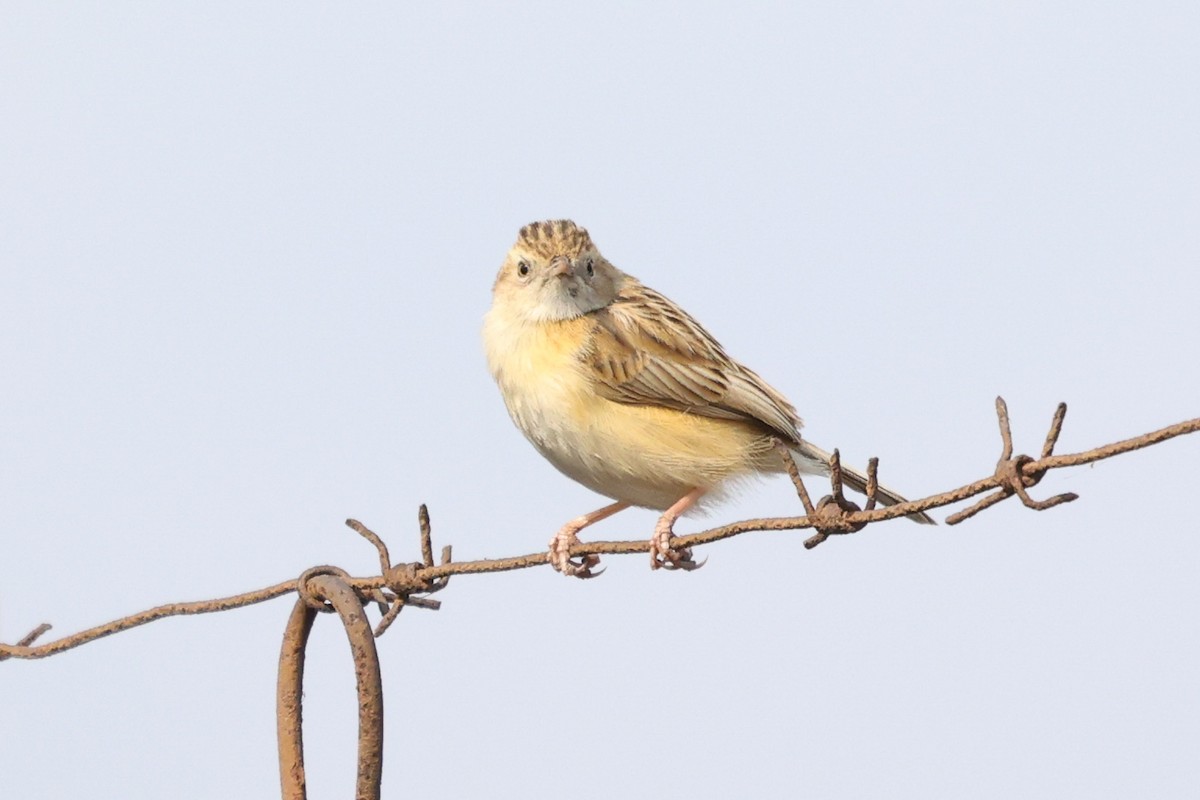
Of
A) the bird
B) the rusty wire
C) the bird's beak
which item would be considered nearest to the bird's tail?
the bird

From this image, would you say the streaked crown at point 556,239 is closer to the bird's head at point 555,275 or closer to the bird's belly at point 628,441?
the bird's head at point 555,275

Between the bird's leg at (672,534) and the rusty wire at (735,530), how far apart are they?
1.07 m

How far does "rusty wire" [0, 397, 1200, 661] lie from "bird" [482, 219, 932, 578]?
164cm

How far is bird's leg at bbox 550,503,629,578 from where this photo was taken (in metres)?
6.64

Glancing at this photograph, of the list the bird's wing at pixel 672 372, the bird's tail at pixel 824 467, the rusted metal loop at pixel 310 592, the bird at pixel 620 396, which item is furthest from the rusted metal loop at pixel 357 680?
the bird's tail at pixel 824 467

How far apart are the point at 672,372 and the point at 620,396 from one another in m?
0.29

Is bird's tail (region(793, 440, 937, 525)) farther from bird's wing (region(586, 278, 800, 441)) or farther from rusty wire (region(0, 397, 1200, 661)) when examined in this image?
rusty wire (region(0, 397, 1200, 661))

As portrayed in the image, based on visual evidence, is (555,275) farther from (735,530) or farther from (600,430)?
(735,530)

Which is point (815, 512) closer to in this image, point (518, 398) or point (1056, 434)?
point (1056, 434)

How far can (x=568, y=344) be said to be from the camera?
693cm

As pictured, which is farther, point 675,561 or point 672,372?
point 672,372

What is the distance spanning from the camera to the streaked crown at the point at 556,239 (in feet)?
24.3

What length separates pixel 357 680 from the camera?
4.29 meters

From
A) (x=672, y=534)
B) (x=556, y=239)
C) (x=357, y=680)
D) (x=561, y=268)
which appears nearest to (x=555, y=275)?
(x=561, y=268)
